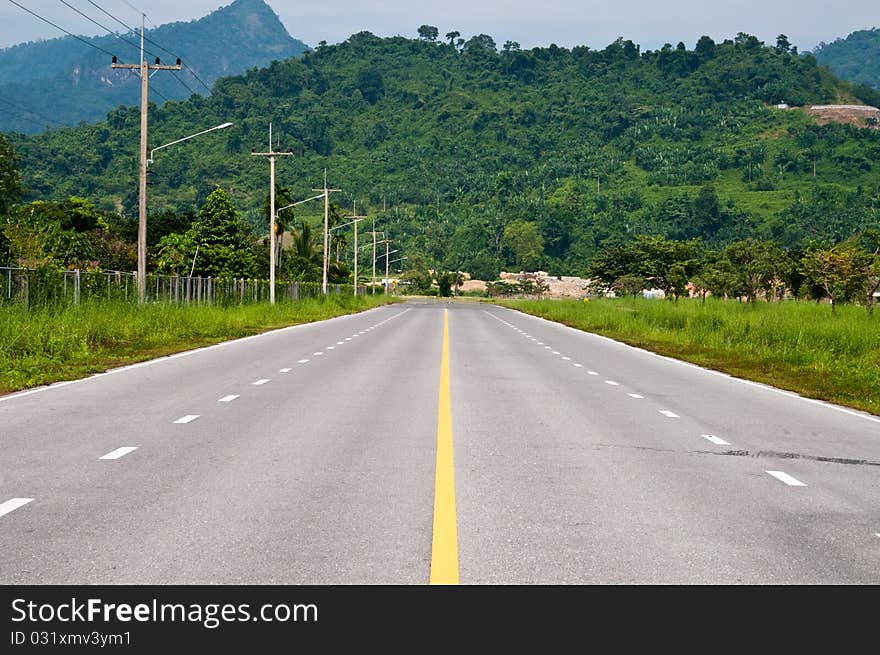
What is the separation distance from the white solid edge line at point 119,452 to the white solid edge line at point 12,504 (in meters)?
2.03

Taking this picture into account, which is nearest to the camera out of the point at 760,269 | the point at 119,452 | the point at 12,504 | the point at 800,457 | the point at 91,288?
the point at 12,504

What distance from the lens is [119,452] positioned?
10477 millimetres

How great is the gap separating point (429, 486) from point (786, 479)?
3.44 metres

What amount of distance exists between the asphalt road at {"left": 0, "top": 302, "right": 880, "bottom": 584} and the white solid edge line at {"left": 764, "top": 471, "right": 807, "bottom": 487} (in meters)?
0.02

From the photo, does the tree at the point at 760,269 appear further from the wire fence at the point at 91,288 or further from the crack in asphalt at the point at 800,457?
the crack in asphalt at the point at 800,457

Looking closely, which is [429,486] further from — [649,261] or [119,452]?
[649,261]

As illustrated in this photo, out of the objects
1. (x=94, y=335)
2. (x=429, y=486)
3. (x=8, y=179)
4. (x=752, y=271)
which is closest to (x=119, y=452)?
(x=429, y=486)

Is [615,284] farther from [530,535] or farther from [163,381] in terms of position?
[530,535]

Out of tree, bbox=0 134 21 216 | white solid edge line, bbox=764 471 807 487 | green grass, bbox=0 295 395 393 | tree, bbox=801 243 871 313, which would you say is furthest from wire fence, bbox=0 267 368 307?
tree, bbox=0 134 21 216

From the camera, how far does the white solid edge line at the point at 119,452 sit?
33.4 ft

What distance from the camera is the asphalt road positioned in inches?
252

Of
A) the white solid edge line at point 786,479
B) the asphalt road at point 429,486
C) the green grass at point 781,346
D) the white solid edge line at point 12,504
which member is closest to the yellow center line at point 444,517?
the asphalt road at point 429,486
